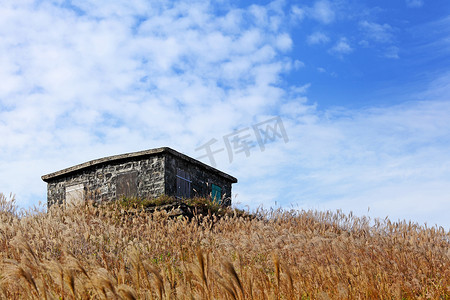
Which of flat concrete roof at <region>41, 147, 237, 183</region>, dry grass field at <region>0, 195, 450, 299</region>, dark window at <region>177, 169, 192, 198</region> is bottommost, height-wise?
dry grass field at <region>0, 195, 450, 299</region>

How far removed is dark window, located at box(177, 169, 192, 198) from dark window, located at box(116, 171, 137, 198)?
6.47ft

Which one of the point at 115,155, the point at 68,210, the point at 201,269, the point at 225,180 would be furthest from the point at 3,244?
the point at 225,180

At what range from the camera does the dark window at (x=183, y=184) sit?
19172mm

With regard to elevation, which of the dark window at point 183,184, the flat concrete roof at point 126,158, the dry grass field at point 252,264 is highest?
the flat concrete roof at point 126,158

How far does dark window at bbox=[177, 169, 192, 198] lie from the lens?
1917 cm

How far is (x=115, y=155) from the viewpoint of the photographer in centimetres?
1959

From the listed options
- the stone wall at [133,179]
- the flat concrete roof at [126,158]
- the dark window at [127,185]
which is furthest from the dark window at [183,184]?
the dark window at [127,185]

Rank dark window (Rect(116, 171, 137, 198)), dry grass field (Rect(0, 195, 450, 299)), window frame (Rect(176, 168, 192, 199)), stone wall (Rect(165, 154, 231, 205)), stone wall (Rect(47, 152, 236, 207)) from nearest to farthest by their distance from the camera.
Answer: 1. dry grass field (Rect(0, 195, 450, 299))
2. stone wall (Rect(47, 152, 236, 207))
3. stone wall (Rect(165, 154, 231, 205))
4. dark window (Rect(116, 171, 137, 198))
5. window frame (Rect(176, 168, 192, 199))

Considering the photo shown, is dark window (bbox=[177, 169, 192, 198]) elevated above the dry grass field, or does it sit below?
above

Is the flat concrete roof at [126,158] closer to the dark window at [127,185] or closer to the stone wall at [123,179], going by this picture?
the stone wall at [123,179]

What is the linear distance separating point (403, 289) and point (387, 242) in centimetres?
208

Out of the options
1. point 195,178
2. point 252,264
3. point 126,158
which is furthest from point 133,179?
point 252,264

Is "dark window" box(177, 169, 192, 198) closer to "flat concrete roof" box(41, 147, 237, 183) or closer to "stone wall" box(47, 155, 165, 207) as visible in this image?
"flat concrete roof" box(41, 147, 237, 183)

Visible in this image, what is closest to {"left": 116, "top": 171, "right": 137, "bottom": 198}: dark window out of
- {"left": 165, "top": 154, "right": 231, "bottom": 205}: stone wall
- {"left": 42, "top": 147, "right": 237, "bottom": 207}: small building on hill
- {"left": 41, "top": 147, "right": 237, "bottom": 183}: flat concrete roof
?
{"left": 42, "top": 147, "right": 237, "bottom": 207}: small building on hill
